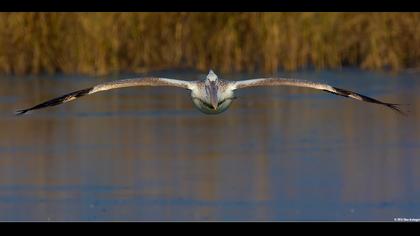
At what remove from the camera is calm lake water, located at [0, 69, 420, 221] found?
476 inches

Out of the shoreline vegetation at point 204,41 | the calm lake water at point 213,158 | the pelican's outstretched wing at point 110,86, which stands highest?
the shoreline vegetation at point 204,41

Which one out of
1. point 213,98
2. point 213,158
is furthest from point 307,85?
point 213,158

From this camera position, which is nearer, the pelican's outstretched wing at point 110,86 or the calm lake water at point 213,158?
the pelican's outstretched wing at point 110,86

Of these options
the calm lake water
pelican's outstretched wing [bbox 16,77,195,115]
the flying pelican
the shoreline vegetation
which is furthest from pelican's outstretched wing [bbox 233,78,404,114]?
the shoreline vegetation

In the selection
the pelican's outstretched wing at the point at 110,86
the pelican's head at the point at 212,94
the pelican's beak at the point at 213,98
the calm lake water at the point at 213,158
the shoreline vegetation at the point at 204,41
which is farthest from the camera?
the shoreline vegetation at the point at 204,41

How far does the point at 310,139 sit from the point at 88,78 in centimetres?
792

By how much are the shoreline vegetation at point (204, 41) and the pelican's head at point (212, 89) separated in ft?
37.9

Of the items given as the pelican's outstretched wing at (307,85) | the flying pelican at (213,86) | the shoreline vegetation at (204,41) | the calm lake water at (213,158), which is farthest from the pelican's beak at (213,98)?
the shoreline vegetation at (204,41)

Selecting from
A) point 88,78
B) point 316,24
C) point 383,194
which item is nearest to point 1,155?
point 383,194

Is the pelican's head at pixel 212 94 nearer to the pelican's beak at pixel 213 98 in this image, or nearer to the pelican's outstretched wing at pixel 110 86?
the pelican's beak at pixel 213 98

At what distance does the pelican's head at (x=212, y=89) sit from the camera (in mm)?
11526

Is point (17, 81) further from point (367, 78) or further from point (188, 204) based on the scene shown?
point (188, 204)

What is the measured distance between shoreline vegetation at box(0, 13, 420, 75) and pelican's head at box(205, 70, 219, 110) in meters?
11.5

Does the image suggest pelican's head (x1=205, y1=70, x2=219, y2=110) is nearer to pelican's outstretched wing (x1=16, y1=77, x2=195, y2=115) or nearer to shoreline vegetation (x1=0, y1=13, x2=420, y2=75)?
pelican's outstretched wing (x1=16, y1=77, x2=195, y2=115)
